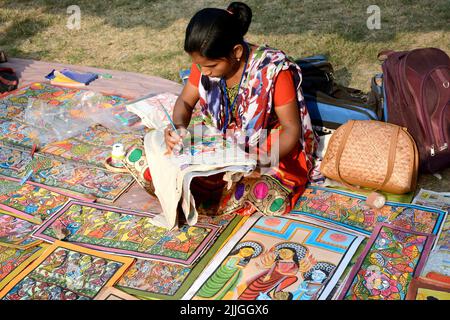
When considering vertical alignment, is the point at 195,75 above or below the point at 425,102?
above

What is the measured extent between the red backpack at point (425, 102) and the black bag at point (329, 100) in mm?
143

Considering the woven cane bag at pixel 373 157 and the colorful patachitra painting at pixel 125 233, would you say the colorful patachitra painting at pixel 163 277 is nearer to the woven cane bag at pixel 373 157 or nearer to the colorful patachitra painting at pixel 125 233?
the colorful patachitra painting at pixel 125 233

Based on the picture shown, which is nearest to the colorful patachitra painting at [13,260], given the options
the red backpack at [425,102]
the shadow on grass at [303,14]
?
the red backpack at [425,102]

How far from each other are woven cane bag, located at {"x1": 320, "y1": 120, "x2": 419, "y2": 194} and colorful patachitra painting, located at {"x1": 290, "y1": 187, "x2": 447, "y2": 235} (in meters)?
0.11

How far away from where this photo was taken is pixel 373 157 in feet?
9.89

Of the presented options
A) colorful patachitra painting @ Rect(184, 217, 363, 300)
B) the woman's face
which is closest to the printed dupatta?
the woman's face

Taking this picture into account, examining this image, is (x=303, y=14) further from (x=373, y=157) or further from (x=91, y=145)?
(x=373, y=157)

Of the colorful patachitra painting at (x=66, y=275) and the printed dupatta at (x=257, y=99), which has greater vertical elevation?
the printed dupatta at (x=257, y=99)

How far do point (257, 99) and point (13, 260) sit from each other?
1470mm

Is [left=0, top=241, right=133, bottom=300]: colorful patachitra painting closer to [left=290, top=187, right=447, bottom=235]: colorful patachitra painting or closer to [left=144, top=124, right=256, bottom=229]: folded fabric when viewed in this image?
[left=144, top=124, right=256, bottom=229]: folded fabric

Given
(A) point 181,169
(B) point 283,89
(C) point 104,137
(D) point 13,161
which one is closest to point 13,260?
(A) point 181,169

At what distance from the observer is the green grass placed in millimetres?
5066

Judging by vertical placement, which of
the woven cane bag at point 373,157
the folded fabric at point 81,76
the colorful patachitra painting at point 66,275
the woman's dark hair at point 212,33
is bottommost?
the colorful patachitra painting at point 66,275

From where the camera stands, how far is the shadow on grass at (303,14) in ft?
17.7
